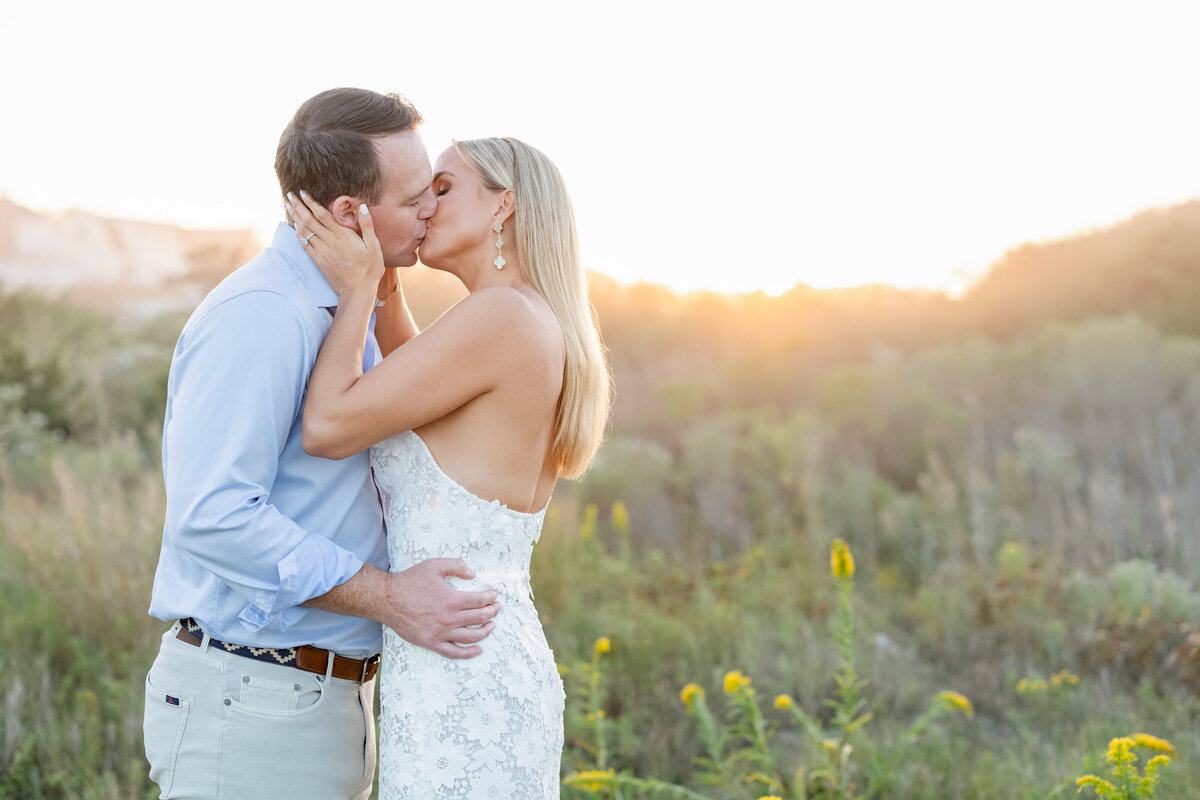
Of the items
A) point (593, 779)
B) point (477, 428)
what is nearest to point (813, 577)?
point (593, 779)

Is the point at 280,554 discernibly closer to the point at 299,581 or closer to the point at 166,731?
the point at 299,581

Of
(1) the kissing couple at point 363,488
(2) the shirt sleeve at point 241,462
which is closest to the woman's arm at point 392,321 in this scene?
(1) the kissing couple at point 363,488

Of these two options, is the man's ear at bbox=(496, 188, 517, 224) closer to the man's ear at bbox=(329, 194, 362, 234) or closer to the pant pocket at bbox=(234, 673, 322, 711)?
the man's ear at bbox=(329, 194, 362, 234)

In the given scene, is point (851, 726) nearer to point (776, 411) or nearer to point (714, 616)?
point (714, 616)

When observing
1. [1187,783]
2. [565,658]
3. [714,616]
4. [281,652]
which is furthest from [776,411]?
[281,652]

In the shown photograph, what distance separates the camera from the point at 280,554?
183 centimetres

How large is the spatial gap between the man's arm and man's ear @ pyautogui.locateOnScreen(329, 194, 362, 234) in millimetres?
864

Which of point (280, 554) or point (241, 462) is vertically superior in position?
point (241, 462)

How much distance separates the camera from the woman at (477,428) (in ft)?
6.64

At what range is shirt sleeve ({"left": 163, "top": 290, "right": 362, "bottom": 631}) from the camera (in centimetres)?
179

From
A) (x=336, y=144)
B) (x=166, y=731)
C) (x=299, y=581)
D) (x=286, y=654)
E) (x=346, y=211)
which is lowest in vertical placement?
(x=166, y=731)

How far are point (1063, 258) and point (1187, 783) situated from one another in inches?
797

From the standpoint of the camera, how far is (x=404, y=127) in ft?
7.25

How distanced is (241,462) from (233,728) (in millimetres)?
628
